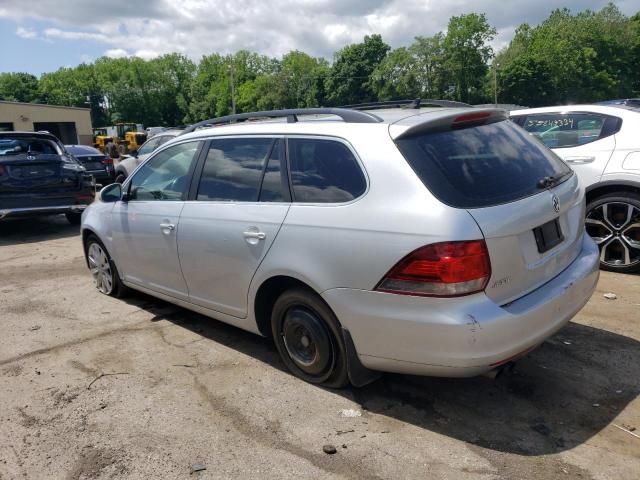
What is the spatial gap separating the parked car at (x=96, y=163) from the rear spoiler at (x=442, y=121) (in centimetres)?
1398

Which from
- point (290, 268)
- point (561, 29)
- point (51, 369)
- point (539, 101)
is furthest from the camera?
point (561, 29)

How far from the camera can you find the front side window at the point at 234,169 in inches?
146

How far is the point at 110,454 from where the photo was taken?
294cm

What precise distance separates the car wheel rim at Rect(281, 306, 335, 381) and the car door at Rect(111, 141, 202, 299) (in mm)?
1170

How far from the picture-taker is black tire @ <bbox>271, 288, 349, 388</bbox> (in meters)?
3.25

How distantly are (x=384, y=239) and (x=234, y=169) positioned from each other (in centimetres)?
152

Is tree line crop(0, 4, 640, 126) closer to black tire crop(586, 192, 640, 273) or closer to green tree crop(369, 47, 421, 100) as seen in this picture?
green tree crop(369, 47, 421, 100)

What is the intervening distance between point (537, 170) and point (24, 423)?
3532 mm

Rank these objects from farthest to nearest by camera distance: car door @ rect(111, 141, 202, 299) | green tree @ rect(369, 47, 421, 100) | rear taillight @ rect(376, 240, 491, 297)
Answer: green tree @ rect(369, 47, 421, 100)
car door @ rect(111, 141, 202, 299)
rear taillight @ rect(376, 240, 491, 297)

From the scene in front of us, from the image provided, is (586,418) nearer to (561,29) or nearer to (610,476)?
(610,476)

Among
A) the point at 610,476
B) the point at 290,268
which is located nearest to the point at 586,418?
the point at 610,476

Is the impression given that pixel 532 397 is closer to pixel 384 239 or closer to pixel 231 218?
pixel 384 239

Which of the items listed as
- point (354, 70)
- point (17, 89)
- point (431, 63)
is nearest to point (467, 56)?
point (431, 63)

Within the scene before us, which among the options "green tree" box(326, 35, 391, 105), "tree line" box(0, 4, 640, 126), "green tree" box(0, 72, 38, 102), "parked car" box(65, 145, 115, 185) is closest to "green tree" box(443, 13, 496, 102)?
"tree line" box(0, 4, 640, 126)
